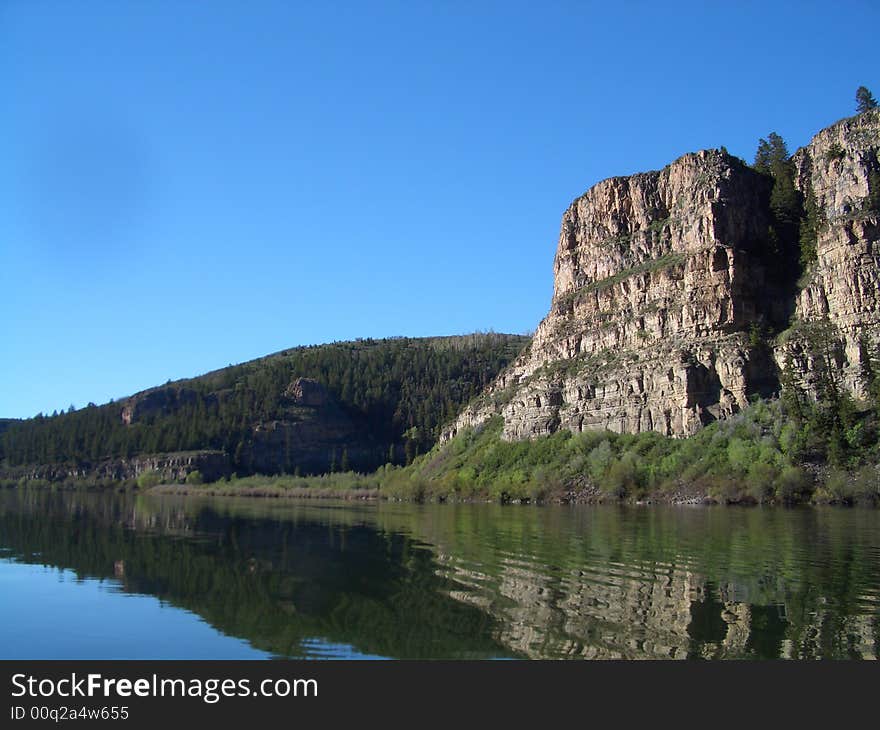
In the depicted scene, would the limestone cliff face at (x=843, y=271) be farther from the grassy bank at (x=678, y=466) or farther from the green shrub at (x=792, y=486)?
the green shrub at (x=792, y=486)

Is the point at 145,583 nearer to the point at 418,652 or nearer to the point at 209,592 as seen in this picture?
the point at 209,592

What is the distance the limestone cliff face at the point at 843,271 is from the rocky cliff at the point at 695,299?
0.19 meters

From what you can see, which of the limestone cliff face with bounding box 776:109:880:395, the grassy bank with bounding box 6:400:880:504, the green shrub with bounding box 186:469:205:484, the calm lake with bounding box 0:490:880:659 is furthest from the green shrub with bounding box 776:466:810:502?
the green shrub with bounding box 186:469:205:484

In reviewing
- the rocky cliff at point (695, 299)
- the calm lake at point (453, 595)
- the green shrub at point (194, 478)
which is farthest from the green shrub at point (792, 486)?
the green shrub at point (194, 478)

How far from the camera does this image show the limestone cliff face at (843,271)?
3824 inches

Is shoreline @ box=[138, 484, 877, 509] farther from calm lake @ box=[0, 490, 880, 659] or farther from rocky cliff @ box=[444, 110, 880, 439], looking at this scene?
calm lake @ box=[0, 490, 880, 659]

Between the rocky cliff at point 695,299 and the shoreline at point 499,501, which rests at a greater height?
the rocky cliff at point 695,299

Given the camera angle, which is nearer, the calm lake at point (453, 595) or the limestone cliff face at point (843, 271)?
the calm lake at point (453, 595)

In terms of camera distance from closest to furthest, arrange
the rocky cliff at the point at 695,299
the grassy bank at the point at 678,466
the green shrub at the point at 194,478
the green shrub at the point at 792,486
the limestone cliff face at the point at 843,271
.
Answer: the green shrub at the point at 792,486 → the grassy bank at the point at 678,466 → the limestone cliff face at the point at 843,271 → the rocky cliff at the point at 695,299 → the green shrub at the point at 194,478

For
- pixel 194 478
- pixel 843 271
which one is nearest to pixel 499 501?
pixel 843 271

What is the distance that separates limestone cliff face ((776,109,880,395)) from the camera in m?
97.1

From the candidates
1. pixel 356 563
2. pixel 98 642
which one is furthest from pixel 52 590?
pixel 356 563

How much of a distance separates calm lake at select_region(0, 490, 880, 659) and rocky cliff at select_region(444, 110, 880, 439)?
5506 cm

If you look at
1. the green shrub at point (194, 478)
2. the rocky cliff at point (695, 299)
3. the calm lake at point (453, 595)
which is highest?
the rocky cliff at point (695, 299)
